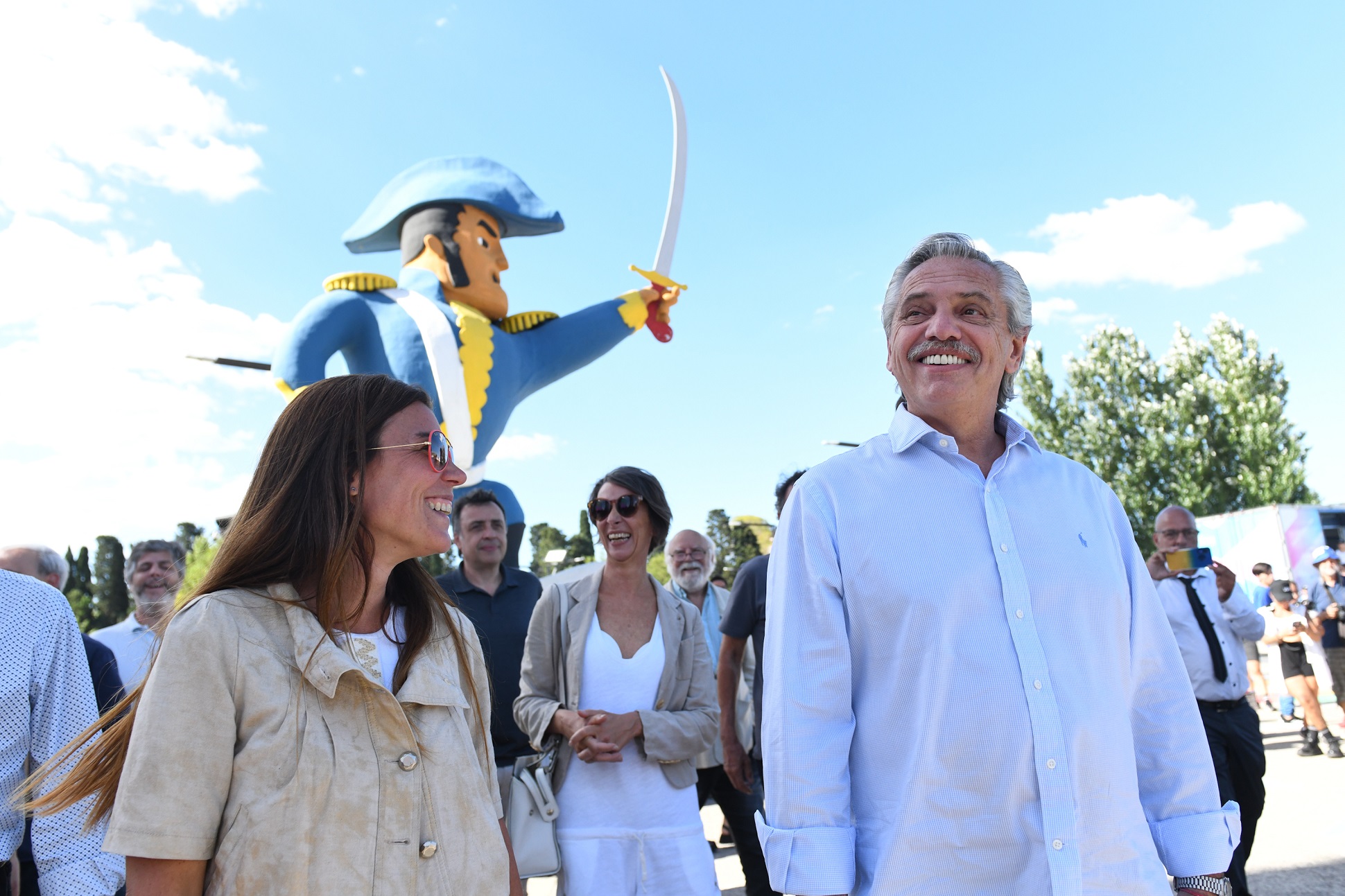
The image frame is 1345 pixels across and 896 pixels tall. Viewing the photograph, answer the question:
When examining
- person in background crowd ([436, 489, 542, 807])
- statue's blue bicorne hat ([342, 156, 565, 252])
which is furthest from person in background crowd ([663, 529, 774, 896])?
statue's blue bicorne hat ([342, 156, 565, 252])

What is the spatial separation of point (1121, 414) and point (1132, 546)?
29.4 m

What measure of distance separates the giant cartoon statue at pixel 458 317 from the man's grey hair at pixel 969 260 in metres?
4.93

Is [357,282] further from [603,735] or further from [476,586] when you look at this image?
[603,735]

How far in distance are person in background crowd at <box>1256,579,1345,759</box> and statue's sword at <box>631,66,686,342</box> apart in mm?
6193

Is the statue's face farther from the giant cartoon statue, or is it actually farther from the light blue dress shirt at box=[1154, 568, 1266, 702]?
the light blue dress shirt at box=[1154, 568, 1266, 702]

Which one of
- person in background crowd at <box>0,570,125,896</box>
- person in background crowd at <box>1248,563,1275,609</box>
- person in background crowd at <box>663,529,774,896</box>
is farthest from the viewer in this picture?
person in background crowd at <box>1248,563,1275,609</box>

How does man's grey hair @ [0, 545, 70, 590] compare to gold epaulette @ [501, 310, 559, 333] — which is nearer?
man's grey hair @ [0, 545, 70, 590]

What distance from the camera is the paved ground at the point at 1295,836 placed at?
4371mm

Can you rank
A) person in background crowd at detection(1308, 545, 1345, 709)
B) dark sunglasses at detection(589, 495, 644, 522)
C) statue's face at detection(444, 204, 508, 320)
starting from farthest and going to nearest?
1. person in background crowd at detection(1308, 545, 1345, 709)
2. statue's face at detection(444, 204, 508, 320)
3. dark sunglasses at detection(589, 495, 644, 522)

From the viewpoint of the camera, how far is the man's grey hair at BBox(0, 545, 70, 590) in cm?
426

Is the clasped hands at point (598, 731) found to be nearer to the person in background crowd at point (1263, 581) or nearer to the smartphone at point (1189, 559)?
the smartphone at point (1189, 559)

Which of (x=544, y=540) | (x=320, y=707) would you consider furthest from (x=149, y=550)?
(x=544, y=540)

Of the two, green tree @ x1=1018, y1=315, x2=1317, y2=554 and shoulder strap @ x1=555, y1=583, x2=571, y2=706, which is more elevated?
green tree @ x1=1018, y1=315, x2=1317, y2=554

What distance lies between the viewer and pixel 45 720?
7.04ft
